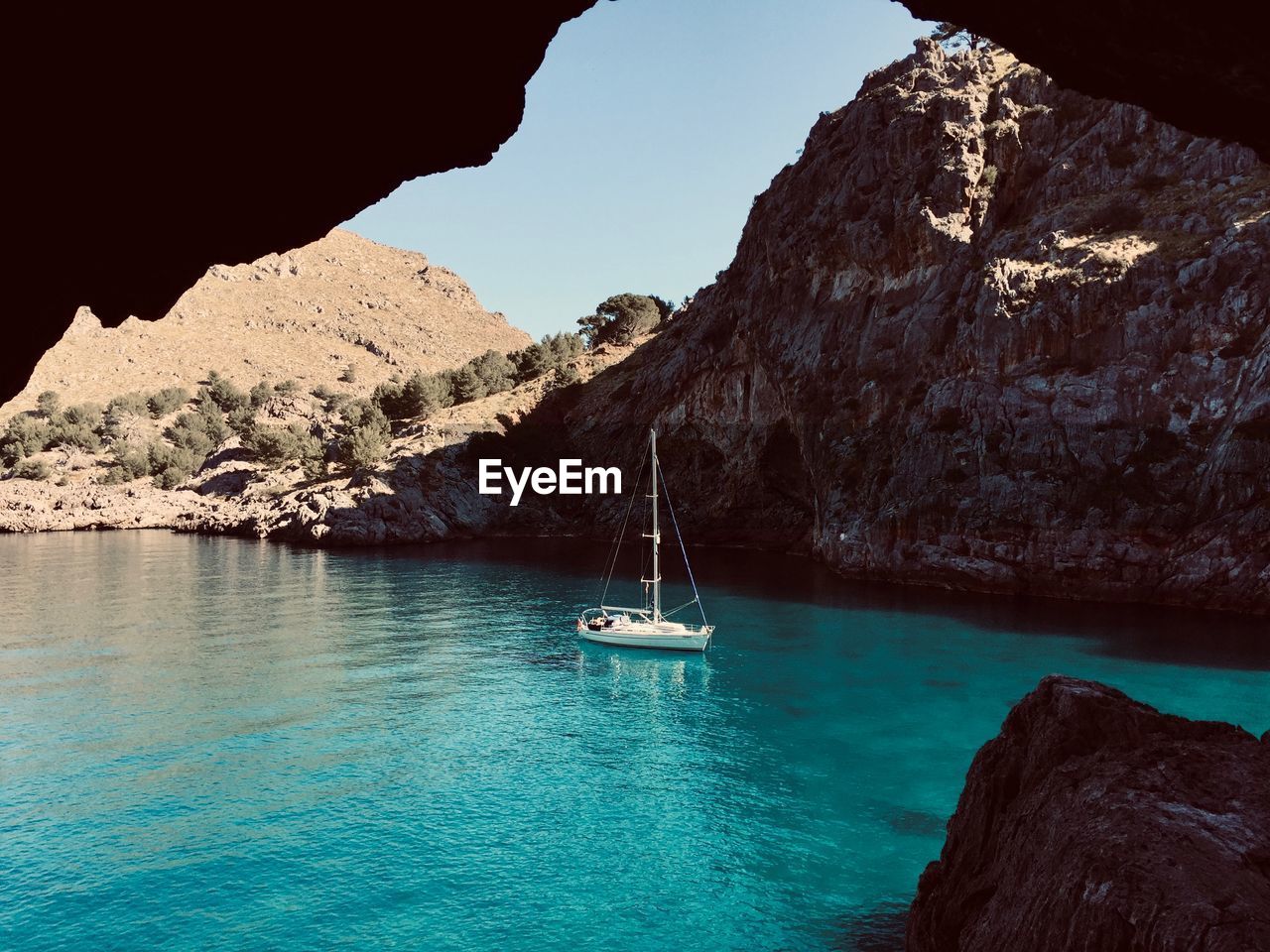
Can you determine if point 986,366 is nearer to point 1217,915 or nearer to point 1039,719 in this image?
point 1039,719

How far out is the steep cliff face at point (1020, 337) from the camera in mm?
59562

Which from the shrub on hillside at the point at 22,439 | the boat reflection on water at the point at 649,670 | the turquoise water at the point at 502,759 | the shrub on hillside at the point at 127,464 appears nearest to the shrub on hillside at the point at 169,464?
the shrub on hillside at the point at 127,464

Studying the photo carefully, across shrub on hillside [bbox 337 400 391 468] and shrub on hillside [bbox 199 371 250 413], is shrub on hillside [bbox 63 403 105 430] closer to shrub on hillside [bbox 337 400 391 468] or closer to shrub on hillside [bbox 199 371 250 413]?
shrub on hillside [bbox 199 371 250 413]

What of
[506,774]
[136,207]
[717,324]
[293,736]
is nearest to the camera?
[136,207]

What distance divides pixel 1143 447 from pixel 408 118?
2653 inches

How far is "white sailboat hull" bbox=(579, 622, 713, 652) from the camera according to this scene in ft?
167

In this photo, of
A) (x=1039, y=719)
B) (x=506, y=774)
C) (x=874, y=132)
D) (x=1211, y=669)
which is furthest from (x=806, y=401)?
(x=1039, y=719)

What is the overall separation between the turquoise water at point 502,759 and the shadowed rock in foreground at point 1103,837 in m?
8.33

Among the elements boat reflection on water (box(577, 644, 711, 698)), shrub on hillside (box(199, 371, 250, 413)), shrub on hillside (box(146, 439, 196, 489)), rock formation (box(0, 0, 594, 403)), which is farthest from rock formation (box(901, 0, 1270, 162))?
shrub on hillside (box(199, 371, 250, 413))

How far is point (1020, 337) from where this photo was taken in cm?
6819

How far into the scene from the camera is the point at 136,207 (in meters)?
8.38

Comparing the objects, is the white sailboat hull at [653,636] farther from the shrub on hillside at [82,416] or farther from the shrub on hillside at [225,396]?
the shrub on hillside at [225,396]


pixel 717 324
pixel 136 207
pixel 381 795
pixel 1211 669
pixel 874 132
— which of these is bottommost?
pixel 381 795

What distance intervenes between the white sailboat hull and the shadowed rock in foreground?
33.9 m
